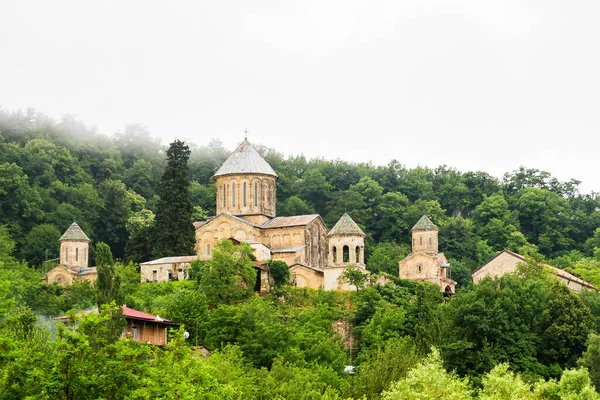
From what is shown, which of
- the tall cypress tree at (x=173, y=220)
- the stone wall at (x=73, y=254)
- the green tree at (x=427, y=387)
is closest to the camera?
the green tree at (x=427, y=387)

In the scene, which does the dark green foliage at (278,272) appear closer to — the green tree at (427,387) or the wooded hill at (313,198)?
the wooded hill at (313,198)

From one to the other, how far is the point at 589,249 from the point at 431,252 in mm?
22114

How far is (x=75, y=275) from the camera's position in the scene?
66.4m

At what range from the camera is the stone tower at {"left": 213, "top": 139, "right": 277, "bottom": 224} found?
225 ft

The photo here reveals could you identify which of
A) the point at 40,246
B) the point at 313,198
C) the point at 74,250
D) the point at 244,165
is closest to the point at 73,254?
the point at 74,250

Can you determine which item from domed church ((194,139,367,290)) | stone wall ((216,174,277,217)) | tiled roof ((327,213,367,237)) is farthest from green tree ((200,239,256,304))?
stone wall ((216,174,277,217))

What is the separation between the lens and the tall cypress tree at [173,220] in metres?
65.6

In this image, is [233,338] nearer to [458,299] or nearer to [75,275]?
[458,299]

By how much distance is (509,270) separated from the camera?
223 feet

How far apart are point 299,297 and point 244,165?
11.0 meters

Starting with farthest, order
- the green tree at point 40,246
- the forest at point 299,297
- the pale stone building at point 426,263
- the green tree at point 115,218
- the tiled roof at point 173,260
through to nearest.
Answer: the green tree at point 115,218
the green tree at point 40,246
the pale stone building at point 426,263
the tiled roof at point 173,260
the forest at point 299,297

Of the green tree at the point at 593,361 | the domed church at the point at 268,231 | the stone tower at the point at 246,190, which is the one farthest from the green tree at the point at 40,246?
the green tree at the point at 593,361

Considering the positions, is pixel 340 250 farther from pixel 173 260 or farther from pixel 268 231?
pixel 173 260

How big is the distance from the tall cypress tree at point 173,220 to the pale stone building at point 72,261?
418 cm
